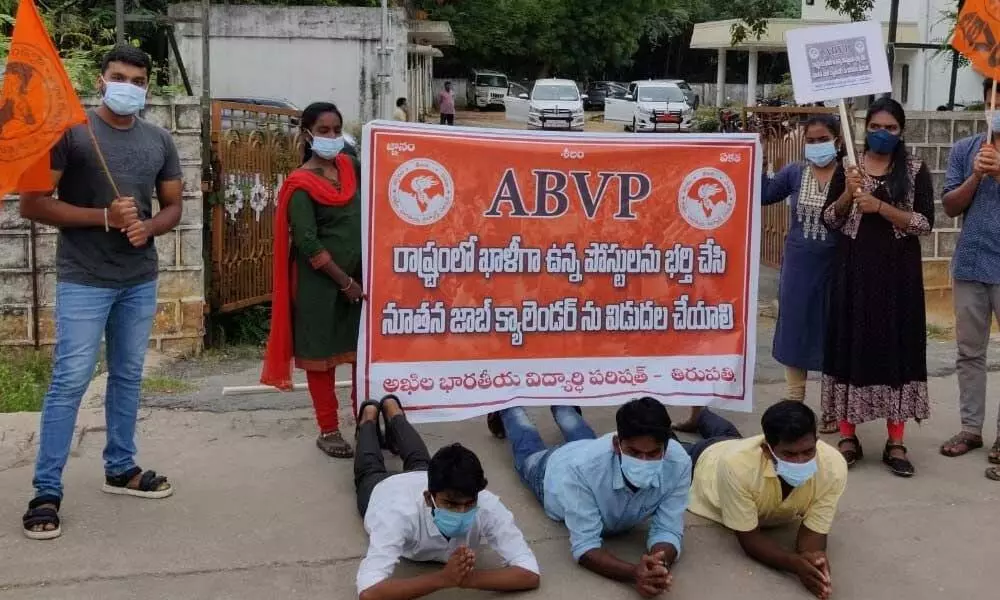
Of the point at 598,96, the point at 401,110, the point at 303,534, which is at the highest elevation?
the point at 598,96

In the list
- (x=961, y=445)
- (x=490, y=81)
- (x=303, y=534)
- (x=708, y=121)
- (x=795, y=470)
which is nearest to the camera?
(x=795, y=470)

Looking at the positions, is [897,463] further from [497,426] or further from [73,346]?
[73,346]

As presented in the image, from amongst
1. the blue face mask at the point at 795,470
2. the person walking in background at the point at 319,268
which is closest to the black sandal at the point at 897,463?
the blue face mask at the point at 795,470

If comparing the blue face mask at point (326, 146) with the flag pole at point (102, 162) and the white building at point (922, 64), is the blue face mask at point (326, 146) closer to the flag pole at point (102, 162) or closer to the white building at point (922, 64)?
the flag pole at point (102, 162)

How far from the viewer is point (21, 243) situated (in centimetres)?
678

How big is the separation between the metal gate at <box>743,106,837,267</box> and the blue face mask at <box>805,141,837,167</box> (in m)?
3.64

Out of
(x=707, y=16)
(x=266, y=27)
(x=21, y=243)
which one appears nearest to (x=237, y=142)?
(x=21, y=243)

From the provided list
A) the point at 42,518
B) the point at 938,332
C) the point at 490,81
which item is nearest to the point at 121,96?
the point at 42,518

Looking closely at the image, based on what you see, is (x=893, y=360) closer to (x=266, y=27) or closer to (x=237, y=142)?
(x=237, y=142)

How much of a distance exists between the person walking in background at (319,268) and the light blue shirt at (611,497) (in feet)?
4.83

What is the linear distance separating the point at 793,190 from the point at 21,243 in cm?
474

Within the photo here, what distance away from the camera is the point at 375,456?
14.4 feet

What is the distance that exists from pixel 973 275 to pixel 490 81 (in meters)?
41.6

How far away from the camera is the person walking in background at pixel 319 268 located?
187 inches
